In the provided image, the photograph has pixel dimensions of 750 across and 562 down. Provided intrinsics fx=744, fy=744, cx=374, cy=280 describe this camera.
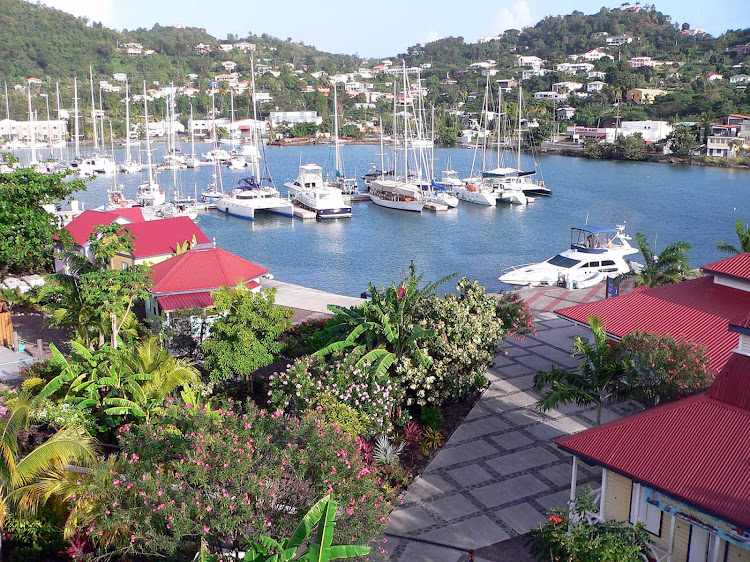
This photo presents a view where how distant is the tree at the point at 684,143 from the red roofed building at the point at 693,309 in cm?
9073

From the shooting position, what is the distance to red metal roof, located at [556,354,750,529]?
10.6 meters

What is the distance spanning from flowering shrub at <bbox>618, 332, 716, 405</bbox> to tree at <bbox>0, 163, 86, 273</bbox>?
20.7 metres

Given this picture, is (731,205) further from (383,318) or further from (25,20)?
(25,20)

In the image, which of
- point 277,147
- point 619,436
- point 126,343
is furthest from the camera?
point 277,147

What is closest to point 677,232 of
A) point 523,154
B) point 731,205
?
point 731,205

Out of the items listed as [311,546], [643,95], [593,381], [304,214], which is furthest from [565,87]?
[311,546]

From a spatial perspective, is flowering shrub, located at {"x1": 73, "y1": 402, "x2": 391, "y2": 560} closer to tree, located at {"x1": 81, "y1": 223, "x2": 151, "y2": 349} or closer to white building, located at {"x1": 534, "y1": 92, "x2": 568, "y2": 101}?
tree, located at {"x1": 81, "y1": 223, "x2": 151, "y2": 349}

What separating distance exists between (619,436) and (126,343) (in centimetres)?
1329

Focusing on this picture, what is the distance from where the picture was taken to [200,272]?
2445 centimetres

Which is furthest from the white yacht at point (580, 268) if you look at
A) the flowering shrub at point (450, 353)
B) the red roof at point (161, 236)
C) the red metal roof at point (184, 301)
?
the red metal roof at point (184, 301)

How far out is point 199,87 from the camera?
17675cm

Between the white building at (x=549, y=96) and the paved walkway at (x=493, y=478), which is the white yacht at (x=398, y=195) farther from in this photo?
the white building at (x=549, y=96)

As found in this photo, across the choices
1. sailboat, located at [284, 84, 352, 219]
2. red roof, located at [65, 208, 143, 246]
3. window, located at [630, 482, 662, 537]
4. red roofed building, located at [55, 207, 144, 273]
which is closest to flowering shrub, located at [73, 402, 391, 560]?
window, located at [630, 482, 662, 537]

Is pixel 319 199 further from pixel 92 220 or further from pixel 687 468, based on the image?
pixel 687 468
